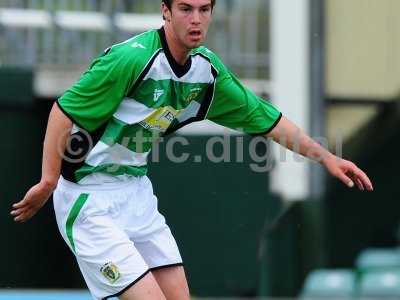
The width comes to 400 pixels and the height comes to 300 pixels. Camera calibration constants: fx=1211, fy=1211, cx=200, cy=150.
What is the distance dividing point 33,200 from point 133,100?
21.8 inches

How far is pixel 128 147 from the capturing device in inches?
191

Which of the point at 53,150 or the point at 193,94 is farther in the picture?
the point at 193,94

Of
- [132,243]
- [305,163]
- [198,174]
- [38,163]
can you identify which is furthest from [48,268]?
[132,243]

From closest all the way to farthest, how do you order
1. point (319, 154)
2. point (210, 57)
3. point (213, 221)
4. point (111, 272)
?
point (111, 272) < point (210, 57) < point (319, 154) < point (213, 221)

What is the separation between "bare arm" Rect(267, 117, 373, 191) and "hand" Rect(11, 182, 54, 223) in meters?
1.06

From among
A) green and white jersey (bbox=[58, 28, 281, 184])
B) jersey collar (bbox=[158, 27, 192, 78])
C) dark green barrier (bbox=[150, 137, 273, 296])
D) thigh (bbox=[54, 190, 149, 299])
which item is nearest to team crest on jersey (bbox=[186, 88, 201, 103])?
green and white jersey (bbox=[58, 28, 281, 184])

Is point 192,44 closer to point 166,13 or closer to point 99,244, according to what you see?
point 166,13

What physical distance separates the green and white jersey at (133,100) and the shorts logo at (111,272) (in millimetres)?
370

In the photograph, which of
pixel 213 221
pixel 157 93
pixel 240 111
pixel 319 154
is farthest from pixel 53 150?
pixel 213 221

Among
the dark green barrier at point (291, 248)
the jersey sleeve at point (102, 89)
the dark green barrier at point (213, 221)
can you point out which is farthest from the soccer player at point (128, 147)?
the dark green barrier at point (291, 248)

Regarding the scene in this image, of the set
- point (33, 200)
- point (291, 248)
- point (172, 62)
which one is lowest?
point (291, 248)

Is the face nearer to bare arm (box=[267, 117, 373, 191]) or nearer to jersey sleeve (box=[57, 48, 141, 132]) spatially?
jersey sleeve (box=[57, 48, 141, 132])

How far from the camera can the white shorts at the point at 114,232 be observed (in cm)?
476

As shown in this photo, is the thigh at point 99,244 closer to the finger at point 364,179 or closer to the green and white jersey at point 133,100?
the green and white jersey at point 133,100
